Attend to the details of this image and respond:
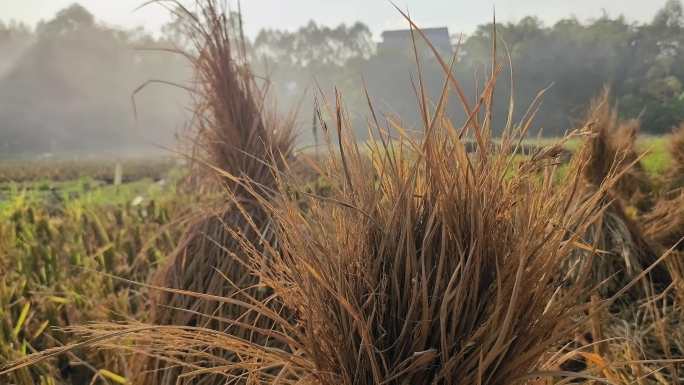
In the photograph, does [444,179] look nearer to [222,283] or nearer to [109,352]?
[222,283]

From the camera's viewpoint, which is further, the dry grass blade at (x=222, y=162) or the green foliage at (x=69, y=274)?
the green foliage at (x=69, y=274)

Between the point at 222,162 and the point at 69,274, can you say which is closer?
the point at 222,162

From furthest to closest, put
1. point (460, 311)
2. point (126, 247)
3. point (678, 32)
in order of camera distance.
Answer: point (678, 32), point (126, 247), point (460, 311)

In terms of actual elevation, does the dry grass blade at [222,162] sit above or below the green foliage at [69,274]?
above

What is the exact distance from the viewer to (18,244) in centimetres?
367

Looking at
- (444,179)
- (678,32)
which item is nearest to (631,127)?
(444,179)

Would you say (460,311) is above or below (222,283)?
above

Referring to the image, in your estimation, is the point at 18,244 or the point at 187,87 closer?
the point at 187,87

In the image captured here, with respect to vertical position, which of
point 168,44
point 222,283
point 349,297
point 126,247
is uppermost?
point 168,44

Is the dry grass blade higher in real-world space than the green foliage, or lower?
higher

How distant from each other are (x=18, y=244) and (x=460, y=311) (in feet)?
12.3

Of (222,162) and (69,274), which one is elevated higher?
(222,162)

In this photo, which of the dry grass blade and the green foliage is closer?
the dry grass blade

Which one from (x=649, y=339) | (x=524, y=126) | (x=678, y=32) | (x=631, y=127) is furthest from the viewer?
(x=678, y=32)
